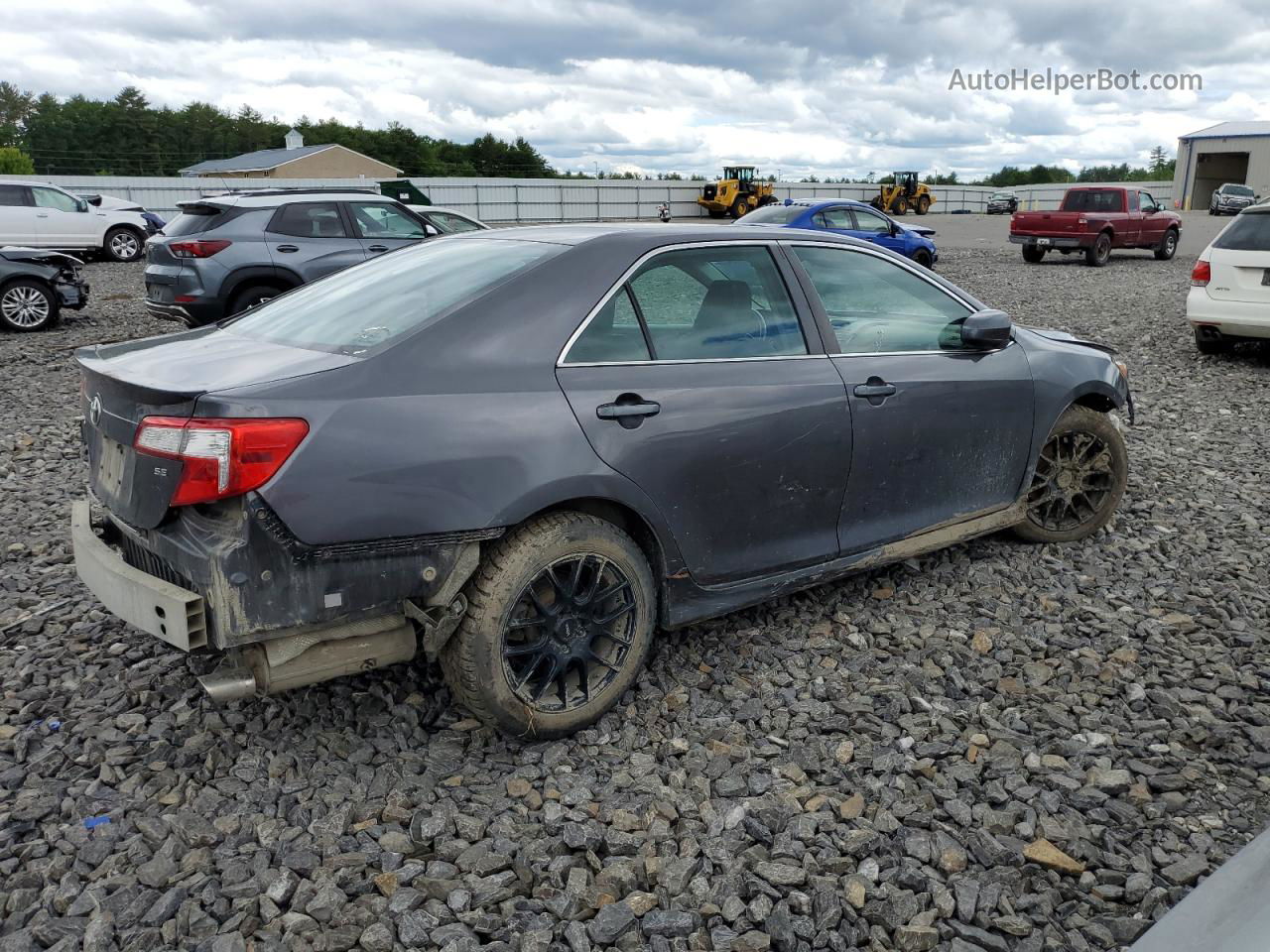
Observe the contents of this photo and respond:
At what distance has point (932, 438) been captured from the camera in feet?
13.6

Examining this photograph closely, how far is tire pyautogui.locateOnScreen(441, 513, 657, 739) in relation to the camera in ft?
10.0

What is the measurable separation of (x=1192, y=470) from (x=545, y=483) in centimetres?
516

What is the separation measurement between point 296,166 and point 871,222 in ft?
179

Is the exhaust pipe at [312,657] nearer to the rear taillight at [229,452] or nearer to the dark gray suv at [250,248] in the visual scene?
the rear taillight at [229,452]

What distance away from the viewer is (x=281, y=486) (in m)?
2.67

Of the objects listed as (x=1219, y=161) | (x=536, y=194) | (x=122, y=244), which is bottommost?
(x=122, y=244)

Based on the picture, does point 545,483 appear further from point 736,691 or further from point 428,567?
point 736,691

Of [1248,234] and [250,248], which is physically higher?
[1248,234]

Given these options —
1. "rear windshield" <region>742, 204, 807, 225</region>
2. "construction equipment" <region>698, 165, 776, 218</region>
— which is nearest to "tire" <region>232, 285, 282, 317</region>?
"rear windshield" <region>742, 204, 807, 225</region>

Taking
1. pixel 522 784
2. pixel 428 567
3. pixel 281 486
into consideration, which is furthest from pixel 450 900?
pixel 281 486

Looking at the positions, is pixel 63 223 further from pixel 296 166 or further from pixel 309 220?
pixel 296 166

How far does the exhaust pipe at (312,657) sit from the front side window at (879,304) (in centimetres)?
204

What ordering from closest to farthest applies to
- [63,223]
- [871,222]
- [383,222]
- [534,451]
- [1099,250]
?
[534,451], [383,222], [871,222], [63,223], [1099,250]

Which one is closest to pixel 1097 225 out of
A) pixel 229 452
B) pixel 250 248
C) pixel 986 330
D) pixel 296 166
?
pixel 250 248
